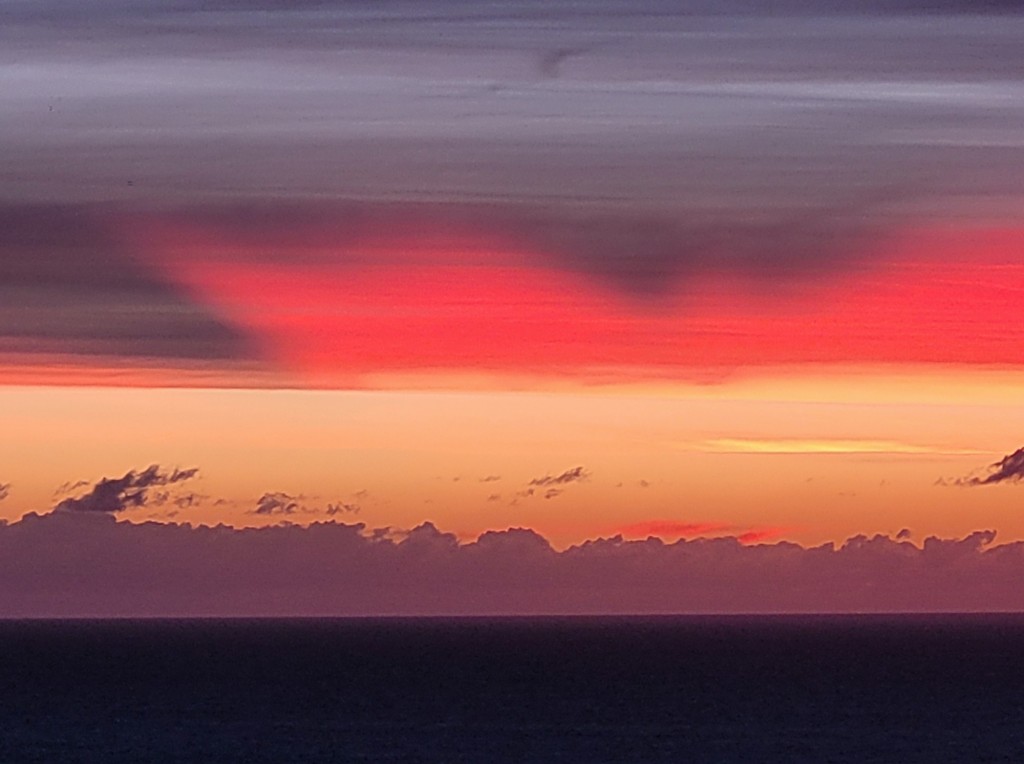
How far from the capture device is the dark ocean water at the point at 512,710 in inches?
2908

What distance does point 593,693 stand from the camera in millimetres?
109562

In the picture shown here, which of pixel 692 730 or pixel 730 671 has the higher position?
pixel 730 671

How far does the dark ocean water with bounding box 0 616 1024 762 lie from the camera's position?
7388 centimetres

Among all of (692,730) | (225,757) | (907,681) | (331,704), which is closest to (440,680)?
(331,704)

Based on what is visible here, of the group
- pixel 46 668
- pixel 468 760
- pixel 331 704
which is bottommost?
pixel 468 760

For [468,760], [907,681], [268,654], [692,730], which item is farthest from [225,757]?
[268,654]

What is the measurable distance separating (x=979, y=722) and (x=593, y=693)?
27994 mm

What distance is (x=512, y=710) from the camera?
95250mm

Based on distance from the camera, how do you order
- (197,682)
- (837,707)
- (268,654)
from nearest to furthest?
(837,707), (197,682), (268,654)

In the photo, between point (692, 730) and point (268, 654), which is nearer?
point (692, 730)

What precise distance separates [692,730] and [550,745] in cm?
1097

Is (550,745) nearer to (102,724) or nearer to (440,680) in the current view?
(102,724)

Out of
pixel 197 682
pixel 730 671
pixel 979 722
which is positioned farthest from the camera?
pixel 730 671

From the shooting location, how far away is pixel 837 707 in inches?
3888
